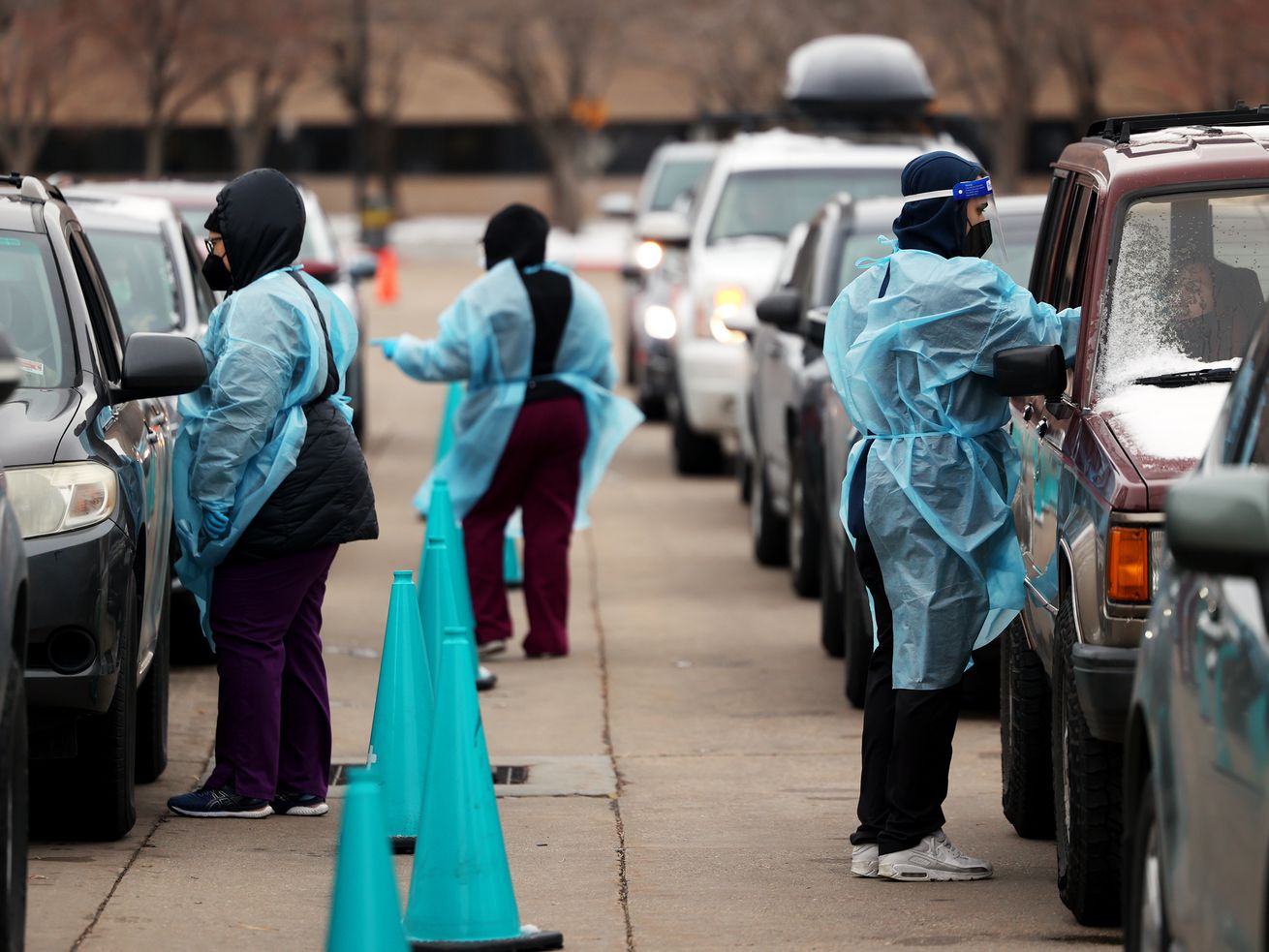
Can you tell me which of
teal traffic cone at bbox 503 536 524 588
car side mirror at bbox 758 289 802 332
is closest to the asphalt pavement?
teal traffic cone at bbox 503 536 524 588

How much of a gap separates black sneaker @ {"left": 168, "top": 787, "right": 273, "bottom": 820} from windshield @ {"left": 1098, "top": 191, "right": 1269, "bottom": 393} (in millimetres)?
2771

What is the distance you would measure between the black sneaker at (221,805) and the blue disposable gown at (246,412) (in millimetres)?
651

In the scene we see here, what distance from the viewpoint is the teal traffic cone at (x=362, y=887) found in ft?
14.6

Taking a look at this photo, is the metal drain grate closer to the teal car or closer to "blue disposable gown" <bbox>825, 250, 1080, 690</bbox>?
"blue disposable gown" <bbox>825, 250, 1080, 690</bbox>

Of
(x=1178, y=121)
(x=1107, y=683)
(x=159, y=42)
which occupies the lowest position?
(x=1107, y=683)

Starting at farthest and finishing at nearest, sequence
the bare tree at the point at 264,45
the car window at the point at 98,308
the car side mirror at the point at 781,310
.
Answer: the bare tree at the point at 264,45 → the car side mirror at the point at 781,310 → the car window at the point at 98,308

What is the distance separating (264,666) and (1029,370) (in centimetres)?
242

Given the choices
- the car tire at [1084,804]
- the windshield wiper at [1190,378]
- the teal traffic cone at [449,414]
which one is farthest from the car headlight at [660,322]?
the car tire at [1084,804]

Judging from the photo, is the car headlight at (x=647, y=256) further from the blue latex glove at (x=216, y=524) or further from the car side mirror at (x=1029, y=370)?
the car side mirror at (x=1029, y=370)

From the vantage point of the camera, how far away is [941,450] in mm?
6215

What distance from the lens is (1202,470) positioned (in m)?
4.54

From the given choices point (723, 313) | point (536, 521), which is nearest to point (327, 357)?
point (536, 521)

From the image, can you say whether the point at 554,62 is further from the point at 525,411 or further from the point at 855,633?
the point at 855,633

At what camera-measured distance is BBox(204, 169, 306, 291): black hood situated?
23.0ft
